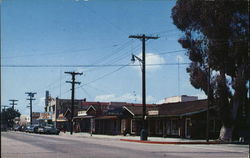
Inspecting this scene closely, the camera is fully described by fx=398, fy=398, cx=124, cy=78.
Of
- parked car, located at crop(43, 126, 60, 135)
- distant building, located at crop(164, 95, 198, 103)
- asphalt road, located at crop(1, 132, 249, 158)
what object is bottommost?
parked car, located at crop(43, 126, 60, 135)

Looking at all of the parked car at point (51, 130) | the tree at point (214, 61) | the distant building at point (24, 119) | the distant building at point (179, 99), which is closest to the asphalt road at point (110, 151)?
the tree at point (214, 61)

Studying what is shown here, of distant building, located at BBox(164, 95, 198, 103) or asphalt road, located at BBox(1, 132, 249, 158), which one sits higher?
distant building, located at BBox(164, 95, 198, 103)

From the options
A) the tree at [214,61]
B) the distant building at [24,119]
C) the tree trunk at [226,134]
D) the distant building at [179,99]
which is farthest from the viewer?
the distant building at [24,119]

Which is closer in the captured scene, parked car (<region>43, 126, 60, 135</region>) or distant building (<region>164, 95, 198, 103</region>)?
parked car (<region>43, 126, 60, 135</region>)

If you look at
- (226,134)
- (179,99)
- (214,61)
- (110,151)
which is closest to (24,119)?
(179,99)

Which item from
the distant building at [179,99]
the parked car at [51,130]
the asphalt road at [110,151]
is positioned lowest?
the parked car at [51,130]

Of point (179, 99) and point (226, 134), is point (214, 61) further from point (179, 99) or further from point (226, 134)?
point (179, 99)

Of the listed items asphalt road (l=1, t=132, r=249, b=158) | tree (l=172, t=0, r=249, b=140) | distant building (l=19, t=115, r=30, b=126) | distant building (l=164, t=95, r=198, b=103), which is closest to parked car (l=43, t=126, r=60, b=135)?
distant building (l=164, t=95, r=198, b=103)

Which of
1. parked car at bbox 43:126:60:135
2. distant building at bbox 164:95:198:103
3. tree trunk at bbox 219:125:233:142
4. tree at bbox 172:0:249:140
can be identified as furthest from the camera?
distant building at bbox 164:95:198:103

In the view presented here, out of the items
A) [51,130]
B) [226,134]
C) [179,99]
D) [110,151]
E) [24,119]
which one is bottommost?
[51,130]

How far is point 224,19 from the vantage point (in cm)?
2380

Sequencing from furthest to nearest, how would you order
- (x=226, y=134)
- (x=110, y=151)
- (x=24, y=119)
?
(x=24, y=119) < (x=226, y=134) < (x=110, y=151)

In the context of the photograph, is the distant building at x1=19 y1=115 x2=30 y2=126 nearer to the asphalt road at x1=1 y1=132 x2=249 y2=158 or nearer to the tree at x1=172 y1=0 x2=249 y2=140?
the tree at x1=172 y1=0 x2=249 y2=140

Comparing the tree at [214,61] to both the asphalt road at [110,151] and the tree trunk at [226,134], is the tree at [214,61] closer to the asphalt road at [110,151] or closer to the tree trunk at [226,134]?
the tree trunk at [226,134]
